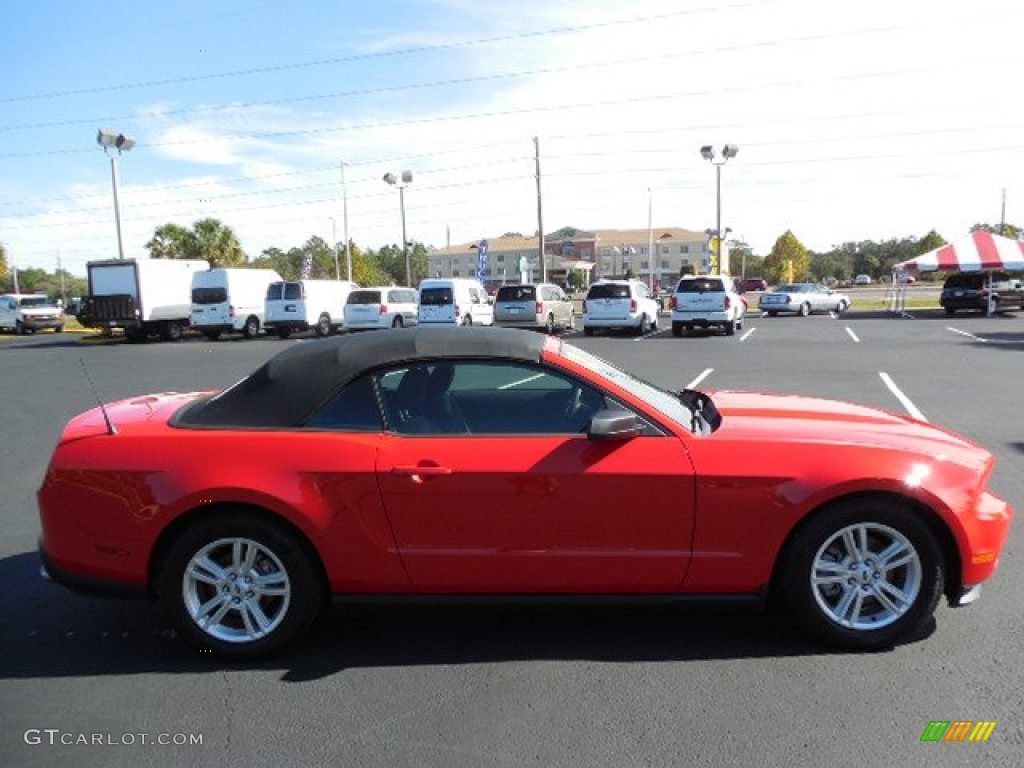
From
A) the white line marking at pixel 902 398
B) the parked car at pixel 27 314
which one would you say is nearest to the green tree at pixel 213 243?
the parked car at pixel 27 314

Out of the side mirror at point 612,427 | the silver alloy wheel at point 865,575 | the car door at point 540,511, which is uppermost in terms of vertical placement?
the side mirror at point 612,427

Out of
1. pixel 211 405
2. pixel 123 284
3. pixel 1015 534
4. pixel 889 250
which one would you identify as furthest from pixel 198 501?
pixel 889 250

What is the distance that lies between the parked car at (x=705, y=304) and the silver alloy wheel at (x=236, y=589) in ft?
71.5

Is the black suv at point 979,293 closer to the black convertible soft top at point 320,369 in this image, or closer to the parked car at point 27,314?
the black convertible soft top at point 320,369

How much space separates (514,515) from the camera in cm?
345

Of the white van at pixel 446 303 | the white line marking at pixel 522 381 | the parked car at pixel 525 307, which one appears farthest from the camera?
the parked car at pixel 525 307

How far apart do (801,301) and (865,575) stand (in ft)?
113

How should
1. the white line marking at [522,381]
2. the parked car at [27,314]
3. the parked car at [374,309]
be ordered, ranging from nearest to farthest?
the white line marking at [522,381]
the parked car at [374,309]
the parked car at [27,314]

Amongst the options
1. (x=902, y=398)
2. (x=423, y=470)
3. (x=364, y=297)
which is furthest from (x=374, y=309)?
(x=423, y=470)

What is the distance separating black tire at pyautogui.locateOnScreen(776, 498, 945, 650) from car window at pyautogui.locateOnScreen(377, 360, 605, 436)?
1.10m

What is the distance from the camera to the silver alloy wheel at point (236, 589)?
3523 millimetres

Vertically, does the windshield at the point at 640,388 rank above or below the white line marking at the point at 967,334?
above

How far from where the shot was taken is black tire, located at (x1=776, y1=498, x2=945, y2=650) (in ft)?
11.3

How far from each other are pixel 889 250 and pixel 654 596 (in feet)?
464
